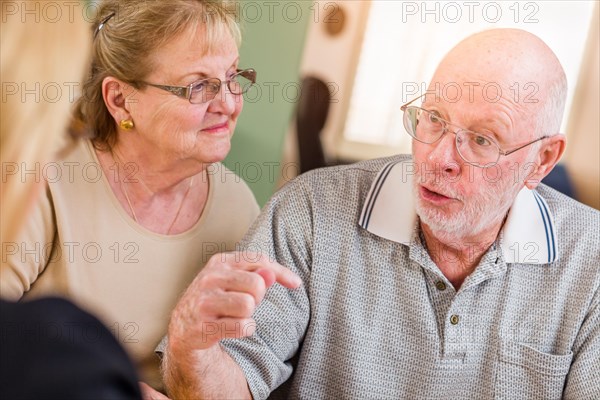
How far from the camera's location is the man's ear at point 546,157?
166 centimetres

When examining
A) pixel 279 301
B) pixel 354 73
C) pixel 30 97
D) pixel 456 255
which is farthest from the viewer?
pixel 354 73

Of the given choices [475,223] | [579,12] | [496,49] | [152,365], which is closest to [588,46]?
[579,12]

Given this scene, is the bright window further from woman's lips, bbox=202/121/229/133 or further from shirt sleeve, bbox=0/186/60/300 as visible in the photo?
shirt sleeve, bbox=0/186/60/300

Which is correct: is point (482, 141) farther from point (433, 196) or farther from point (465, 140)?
point (433, 196)

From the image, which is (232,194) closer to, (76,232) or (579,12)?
(76,232)

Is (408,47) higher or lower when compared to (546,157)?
higher

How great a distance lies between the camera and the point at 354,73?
1939mm

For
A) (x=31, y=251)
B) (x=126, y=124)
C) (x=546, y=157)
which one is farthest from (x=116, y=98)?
(x=546, y=157)

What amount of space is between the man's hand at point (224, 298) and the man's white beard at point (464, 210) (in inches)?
17.0

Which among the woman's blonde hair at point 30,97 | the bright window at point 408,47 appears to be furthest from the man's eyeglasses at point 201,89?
the woman's blonde hair at point 30,97

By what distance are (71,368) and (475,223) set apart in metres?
1.18

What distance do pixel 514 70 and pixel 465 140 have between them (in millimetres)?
169

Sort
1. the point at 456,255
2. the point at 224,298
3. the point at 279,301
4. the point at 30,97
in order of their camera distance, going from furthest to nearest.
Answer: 1. the point at 456,255
2. the point at 279,301
3. the point at 224,298
4. the point at 30,97

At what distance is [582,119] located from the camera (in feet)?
6.59
